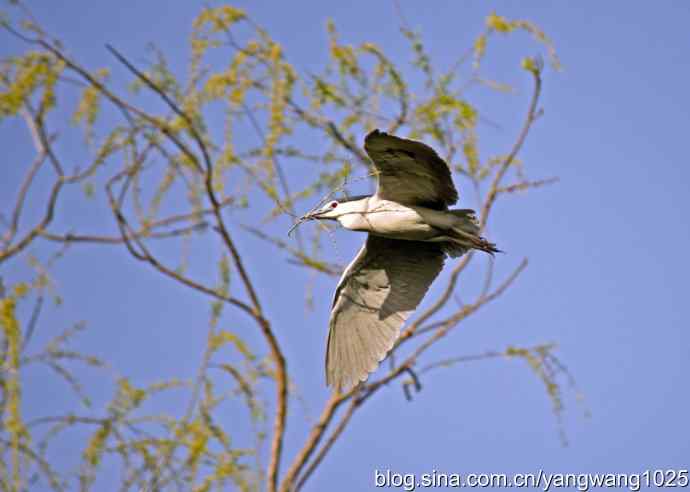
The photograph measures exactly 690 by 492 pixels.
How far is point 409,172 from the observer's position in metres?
4.88

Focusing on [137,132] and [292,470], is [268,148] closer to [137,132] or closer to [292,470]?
[137,132]

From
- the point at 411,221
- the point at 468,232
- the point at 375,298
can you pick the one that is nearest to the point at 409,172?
the point at 411,221

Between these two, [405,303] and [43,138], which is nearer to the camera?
[405,303]

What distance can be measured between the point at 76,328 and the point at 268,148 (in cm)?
142

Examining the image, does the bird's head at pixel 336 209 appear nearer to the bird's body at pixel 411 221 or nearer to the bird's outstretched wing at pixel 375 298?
the bird's body at pixel 411 221

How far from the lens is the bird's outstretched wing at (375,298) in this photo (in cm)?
555

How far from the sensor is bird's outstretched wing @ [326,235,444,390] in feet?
18.2

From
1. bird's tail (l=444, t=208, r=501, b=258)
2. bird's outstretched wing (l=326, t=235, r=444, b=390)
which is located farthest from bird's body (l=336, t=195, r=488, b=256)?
bird's outstretched wing (l=326, t=235, r=444, b=390)

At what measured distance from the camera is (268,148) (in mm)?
5820

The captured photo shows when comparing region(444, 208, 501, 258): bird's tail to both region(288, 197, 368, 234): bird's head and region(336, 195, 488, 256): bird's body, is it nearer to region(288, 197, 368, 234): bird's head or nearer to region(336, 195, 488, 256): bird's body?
region(336, 195, 488, 256): bird's body

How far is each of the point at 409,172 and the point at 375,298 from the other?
1.02 metres

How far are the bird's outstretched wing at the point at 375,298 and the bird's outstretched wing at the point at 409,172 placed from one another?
53 centimetres

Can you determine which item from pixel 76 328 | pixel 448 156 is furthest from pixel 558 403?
pixel 76 328

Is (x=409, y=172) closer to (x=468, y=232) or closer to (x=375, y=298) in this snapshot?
(x=468, y=232)
